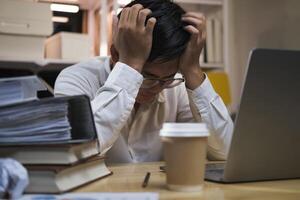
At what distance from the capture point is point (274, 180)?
857 millimetres

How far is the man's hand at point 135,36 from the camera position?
1136mm

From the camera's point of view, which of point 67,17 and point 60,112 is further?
point 67,17

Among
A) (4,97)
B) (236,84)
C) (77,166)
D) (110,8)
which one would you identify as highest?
(110,8)

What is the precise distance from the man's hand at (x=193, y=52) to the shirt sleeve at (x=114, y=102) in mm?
204

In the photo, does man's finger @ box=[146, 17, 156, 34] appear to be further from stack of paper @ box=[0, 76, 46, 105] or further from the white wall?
the white wall

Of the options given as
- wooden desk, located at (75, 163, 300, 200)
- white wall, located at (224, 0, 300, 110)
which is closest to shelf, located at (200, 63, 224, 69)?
white wall, located at (224, 0, 300, 110)

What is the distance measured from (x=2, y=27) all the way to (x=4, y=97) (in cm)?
185

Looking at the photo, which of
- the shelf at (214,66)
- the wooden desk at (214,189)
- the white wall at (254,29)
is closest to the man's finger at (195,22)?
the wooden desk at (214,189)

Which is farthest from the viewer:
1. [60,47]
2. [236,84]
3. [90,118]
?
[236,84]

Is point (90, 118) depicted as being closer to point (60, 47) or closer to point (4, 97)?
point (4, 97)

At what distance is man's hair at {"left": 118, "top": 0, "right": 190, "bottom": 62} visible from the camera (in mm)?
1167

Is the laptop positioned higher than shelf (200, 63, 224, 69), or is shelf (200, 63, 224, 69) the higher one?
the laptop

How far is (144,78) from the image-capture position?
121 centimetres

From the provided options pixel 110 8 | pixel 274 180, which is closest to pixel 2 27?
pixel 110 8
